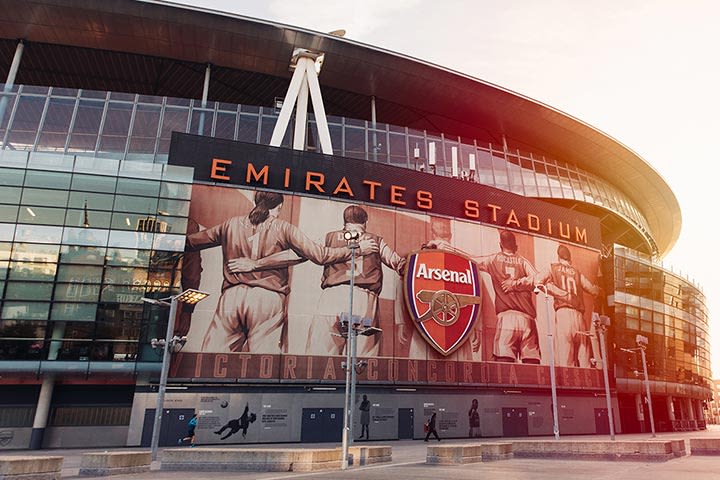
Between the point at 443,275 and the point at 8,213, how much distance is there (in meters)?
29.7

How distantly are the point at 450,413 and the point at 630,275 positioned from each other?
25.7 meters

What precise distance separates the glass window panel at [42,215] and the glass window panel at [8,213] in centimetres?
33

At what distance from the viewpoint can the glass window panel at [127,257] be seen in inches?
1276

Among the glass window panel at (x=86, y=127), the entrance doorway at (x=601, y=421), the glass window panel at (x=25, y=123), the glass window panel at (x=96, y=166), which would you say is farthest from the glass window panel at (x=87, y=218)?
the entrance doorway at (x=601, y=421)

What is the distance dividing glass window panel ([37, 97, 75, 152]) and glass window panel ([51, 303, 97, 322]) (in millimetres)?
14964

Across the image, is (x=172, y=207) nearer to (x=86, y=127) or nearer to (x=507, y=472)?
(x=86, y=127)

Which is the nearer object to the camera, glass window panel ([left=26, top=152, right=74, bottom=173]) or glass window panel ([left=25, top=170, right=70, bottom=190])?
glass window panel ([left=25, top=170, right=70, bottom=190])

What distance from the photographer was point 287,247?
36500 mm

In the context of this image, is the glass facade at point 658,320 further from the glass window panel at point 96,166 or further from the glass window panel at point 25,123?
the glass window panel at point 25,123

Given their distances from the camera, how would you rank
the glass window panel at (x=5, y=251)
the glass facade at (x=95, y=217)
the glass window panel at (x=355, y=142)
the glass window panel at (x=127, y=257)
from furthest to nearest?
the glass window panel at (x=355, y=142)
the glass window panel at (x=127, y=257)
the glass window panel at (x=5, y=251)
the glass facade at (x=95, y=217)

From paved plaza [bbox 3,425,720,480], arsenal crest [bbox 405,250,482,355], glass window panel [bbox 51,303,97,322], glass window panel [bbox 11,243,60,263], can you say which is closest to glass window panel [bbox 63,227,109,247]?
glass window panel [bbox 11,243,60,263]

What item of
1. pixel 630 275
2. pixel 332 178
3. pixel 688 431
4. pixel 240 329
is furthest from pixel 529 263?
pixel 688 431

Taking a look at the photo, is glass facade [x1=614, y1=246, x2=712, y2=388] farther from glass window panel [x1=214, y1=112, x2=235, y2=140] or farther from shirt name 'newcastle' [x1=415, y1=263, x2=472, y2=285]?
glass window panel [x1=214, y1=112, x2=235, y2=140]

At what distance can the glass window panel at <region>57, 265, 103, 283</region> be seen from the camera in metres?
31.4
